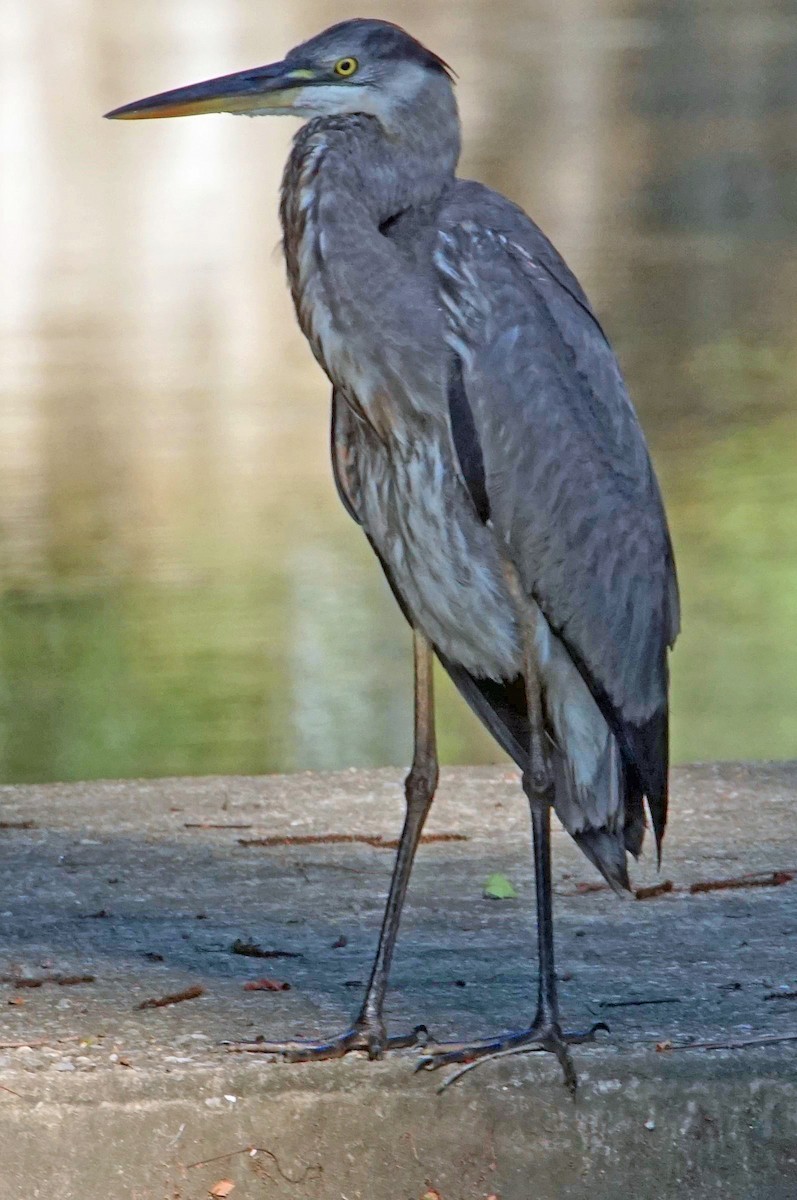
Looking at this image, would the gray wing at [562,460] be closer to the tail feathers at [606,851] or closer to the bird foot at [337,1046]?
the tail feathers at [606,851]

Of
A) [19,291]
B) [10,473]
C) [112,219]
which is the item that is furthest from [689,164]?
[10,473]

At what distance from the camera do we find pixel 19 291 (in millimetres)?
17984

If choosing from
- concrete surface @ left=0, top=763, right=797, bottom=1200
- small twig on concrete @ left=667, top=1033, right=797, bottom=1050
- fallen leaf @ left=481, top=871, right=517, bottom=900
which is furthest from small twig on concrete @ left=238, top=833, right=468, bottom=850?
small twig on concrete @ left=667, top=1033, right=797, bottom=1050

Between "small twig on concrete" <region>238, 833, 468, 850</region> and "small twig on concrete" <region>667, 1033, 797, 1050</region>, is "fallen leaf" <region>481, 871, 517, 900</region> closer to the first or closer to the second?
"small twig on concrete" <region>238, 833, 468, 850</region>

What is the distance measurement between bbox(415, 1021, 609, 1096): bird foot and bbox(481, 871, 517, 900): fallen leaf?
1.05 meters

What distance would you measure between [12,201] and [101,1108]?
75.5 feet

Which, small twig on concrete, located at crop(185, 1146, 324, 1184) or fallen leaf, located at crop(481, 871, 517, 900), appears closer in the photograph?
small twig on concrete, located at crop(185, 1146, 324, 1184)

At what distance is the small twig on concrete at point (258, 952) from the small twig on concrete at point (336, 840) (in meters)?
0.81

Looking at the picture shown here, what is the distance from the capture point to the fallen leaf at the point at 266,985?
13.2 ft

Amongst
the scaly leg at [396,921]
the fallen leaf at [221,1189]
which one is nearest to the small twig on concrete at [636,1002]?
the scaly leg at [396,921]

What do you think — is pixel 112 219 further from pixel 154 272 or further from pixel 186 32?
pixel 186 32

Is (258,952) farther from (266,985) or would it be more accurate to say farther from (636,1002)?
(636,1002)

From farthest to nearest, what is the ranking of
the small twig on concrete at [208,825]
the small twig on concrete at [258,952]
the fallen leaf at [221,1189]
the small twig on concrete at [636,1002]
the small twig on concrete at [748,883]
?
the small twig on concrete at [208,825], the small twig on concrete at [748,883], the small twig on concrete at [258,952], the small twig on concrete at [636,1002], the fallen leaf at [221,1189]

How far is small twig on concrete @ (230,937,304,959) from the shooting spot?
4.23 meters
